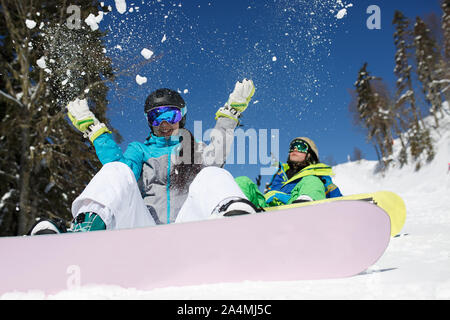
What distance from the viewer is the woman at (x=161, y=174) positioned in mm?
1525

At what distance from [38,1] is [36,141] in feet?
9.13

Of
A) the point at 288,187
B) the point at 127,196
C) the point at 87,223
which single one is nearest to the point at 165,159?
the point at 127,196

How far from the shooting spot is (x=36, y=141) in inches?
228

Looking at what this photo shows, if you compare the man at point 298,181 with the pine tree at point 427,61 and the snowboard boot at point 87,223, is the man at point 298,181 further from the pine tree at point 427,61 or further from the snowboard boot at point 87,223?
the pine tree at point 427,61

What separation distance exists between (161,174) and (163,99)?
623mm

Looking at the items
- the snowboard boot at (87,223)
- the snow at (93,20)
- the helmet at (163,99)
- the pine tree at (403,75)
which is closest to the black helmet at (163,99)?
the helmet at (163,99)

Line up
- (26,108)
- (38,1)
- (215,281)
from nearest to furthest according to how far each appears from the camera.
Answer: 1. (215,281)
2. (26,108)
3. (38,1)

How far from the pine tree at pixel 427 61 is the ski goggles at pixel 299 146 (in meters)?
22.6

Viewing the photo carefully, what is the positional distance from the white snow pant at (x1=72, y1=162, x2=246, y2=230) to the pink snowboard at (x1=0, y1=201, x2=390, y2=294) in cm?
18

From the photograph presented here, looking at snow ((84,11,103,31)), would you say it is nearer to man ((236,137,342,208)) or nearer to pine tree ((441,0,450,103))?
man ((236,137,342,208))

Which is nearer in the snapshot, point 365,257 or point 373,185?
point 365,257

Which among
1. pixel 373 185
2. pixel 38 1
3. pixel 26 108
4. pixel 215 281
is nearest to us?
pixel 215 281
